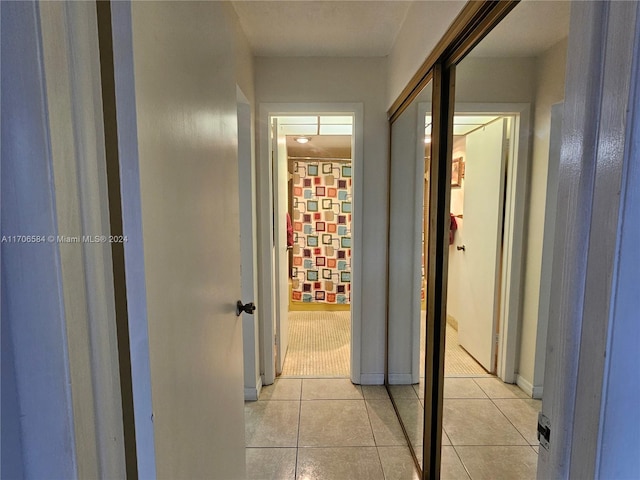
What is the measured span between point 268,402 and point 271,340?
41 cm

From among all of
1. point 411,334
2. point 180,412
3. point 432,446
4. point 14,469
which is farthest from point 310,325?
point 14,469

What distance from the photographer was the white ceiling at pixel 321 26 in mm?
1646

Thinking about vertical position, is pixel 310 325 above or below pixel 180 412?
below

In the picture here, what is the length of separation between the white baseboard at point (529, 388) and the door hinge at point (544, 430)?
33 cm

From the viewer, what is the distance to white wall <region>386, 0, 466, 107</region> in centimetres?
121

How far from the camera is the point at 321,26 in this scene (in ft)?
5.98

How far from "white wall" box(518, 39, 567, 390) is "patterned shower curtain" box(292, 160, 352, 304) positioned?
3.12 metres

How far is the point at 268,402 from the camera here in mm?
2213

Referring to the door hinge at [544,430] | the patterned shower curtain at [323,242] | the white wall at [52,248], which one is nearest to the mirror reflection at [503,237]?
the door hinge at [544,430]

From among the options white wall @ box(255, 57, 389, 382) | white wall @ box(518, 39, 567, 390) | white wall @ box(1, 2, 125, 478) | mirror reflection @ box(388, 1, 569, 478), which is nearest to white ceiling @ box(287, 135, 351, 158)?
white wall @ box(255, 57, 389, 382)

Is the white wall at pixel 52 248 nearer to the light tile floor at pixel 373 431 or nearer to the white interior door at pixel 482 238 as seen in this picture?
the light tile floor at pixel 373 431

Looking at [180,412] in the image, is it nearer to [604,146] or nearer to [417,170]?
[604,146]

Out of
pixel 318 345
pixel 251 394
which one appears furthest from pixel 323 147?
pixel 251 394

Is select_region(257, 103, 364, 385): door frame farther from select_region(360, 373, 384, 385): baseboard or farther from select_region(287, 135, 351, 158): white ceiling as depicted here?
select_region(287, 135, 351, 158): white ceiling
